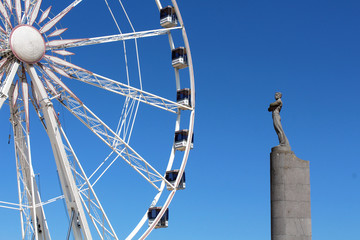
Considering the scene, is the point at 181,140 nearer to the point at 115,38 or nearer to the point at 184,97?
the point at 184,97

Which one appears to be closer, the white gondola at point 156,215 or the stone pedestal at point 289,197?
the stone pedestal at point 289,197

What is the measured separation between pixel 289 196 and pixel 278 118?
2.89m

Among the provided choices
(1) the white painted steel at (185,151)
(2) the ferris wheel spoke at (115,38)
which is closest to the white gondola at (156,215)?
(1) the white painted steel at (185,151)

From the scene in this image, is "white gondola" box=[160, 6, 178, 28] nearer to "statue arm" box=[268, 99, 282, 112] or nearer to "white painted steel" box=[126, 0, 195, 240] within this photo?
"white painted steel" box=[126, 0, 195, 240]

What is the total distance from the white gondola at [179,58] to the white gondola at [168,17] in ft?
4.49

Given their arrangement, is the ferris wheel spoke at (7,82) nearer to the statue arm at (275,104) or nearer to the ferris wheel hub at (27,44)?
the ferris wheel hub at (27,44)

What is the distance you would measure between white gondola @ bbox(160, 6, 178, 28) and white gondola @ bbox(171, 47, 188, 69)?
1.37 meters

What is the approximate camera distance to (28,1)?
3114cm

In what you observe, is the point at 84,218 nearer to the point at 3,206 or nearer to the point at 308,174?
the point at 3,206

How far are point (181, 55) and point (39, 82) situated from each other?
30.8ft

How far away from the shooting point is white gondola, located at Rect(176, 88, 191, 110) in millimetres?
36969

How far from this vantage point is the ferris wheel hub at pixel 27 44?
29.9 m

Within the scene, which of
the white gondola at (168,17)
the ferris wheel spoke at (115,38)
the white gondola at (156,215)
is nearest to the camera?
the ferris wheel spoke at (115,38)

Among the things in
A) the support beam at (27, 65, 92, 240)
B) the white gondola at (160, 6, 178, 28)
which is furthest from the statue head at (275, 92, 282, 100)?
the white gondola at (160, 6, 178, 28)
